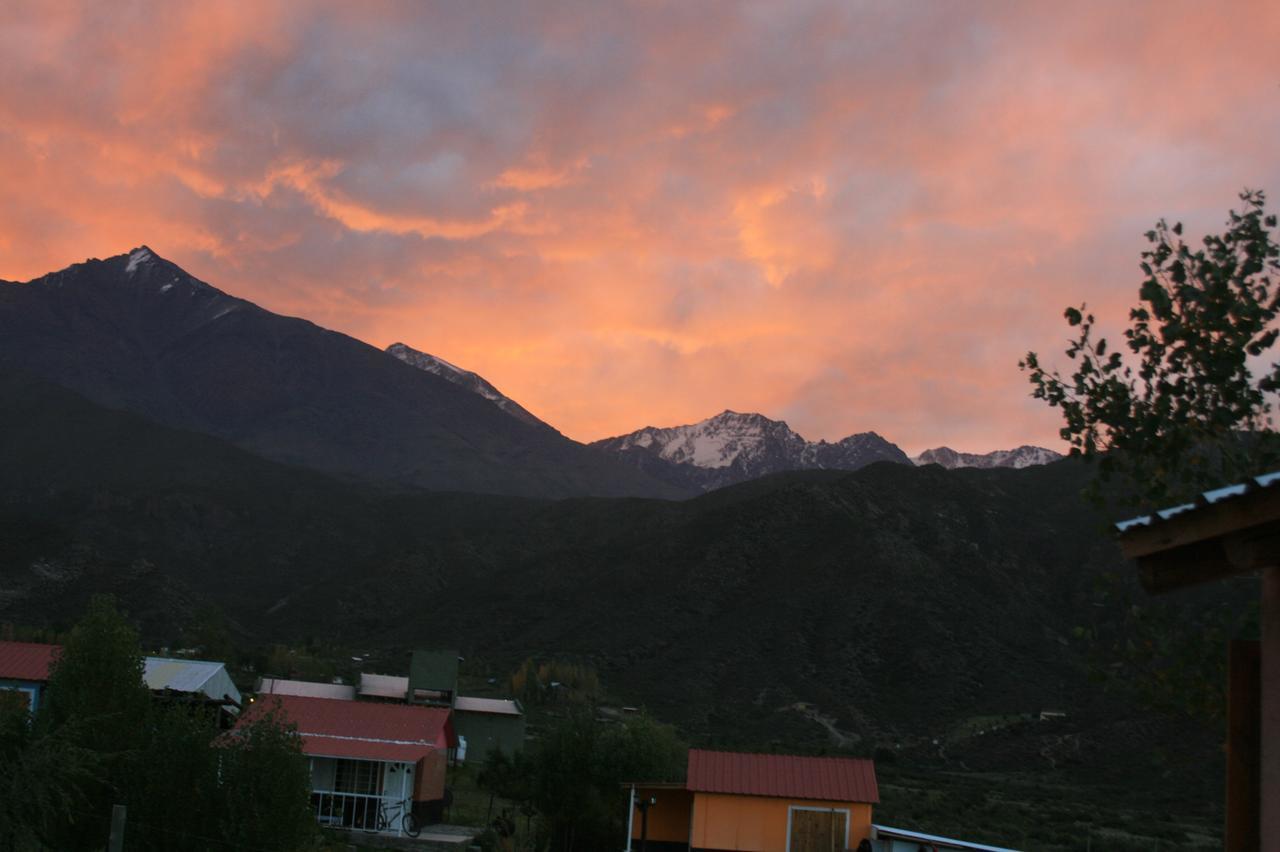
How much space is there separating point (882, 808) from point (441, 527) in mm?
76480

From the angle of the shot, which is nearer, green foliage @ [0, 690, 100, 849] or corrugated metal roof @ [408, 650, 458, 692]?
green foliage @ [0, 690, 100, 849]

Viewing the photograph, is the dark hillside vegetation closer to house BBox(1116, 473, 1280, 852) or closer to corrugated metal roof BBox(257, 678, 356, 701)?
corrugated metal roof BBox(257, 678, 356, 701)

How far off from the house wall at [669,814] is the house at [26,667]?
1830 centimetres

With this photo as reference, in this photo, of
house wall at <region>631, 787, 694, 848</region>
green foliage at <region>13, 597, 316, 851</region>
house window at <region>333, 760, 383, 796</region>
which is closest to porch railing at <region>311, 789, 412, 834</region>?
house window at <region>333, 760, 383, 796</region>

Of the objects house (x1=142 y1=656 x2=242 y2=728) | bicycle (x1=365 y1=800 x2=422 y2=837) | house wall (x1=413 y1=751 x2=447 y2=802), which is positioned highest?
house (x1=142 y1=656 x2=242 y2=728)

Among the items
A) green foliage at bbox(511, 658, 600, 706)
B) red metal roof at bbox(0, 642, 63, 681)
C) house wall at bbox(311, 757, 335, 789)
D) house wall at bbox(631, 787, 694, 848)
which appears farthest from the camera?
green foliage at bbox(511, 658, 600, 706)

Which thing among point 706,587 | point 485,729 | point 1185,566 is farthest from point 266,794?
point 706,587

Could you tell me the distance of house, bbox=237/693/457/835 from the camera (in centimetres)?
3331

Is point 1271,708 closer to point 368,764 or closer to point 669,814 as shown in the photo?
point 669,814

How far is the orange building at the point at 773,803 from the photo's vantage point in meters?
27.1

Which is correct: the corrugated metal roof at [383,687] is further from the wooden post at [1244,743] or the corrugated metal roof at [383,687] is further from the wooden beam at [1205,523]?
the wooden beam at [1205,523]

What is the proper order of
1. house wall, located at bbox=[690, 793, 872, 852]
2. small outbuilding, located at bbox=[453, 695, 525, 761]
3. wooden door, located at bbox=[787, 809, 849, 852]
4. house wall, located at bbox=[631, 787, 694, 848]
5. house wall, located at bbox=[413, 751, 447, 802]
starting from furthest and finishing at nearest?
small outbuilding, located at bbox=[453, 695, 525, 761] → house wall, located at bbox=[413, 751, 447, 802] → house wall, located at bbox=[631, 787, 694, 848] → house wall, located at bbox=[690, 793, 872, 852] → wooden door, located at bbox=[787, 809, 849, 852]

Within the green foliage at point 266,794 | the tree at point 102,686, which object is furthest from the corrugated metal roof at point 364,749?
the green foliage at point 266,794

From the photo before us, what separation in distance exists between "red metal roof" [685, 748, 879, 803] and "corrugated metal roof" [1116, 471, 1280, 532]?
22.9 m
